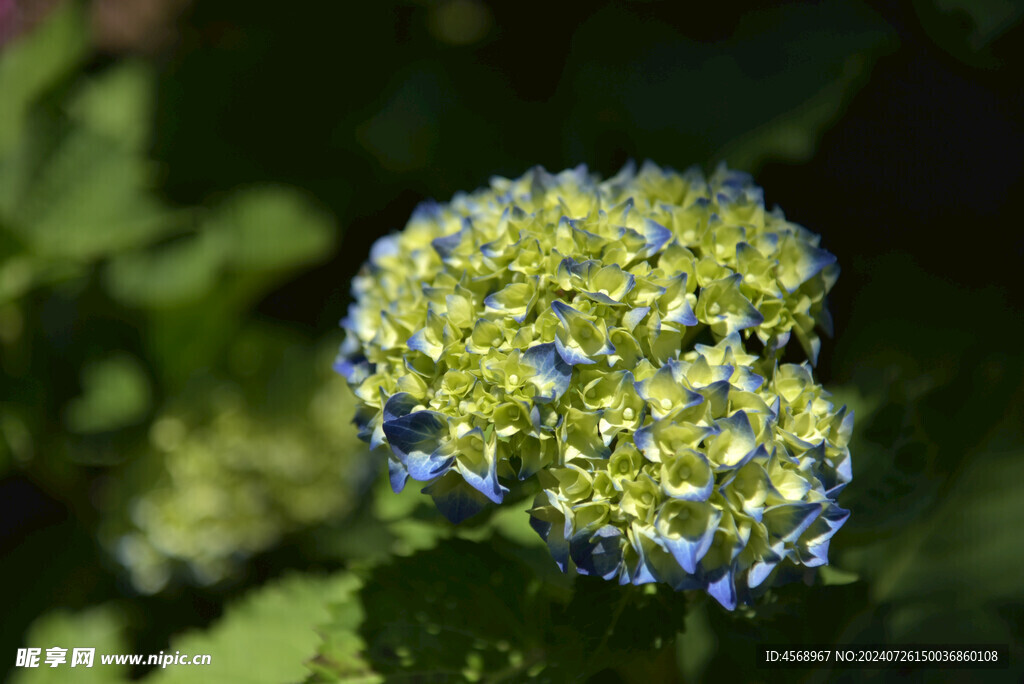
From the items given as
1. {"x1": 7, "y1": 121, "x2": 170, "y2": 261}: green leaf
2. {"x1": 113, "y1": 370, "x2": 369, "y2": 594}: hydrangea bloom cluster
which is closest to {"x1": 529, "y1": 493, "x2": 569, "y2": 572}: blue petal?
{"x1": 113, "y1": 370, "x2": 369, "y2": 594}: hydrangea bloom cluster

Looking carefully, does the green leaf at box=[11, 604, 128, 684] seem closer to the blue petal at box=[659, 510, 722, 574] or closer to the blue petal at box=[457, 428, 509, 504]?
the blue petal at box=[457, 428, 509, 504]

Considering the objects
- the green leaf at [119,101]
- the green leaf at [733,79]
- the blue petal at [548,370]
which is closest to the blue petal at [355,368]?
the blue petal at [548,370]

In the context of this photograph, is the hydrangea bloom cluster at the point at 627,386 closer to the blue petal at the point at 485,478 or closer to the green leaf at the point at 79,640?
the blue petal at the point at 485,478

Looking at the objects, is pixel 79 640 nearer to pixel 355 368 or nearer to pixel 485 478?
pixel 355 368

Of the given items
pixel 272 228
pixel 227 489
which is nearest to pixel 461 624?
pixel 227 489

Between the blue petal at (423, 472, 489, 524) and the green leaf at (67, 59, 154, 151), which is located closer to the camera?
the blue petal at (423, 472, 489, 524)

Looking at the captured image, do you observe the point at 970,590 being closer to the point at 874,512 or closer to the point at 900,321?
the point at 874,512
